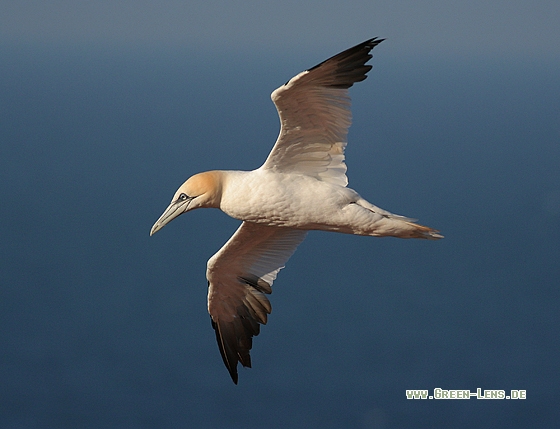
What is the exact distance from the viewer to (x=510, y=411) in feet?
381

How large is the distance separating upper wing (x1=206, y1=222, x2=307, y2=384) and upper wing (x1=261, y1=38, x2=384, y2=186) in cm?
138

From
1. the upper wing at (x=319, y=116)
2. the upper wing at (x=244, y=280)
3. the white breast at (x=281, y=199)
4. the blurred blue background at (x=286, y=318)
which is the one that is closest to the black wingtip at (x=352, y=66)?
the upper wing at (x=319, y=116)

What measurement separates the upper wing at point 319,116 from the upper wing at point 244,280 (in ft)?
4.52

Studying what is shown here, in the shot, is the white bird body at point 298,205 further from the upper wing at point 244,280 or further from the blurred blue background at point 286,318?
the blurred blue background at point 286,318

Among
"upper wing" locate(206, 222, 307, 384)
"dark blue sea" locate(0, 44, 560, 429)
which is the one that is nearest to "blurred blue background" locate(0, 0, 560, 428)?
"dark blue sea" locate(0, 44, 560, 429)

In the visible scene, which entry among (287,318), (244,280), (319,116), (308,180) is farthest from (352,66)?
(287,318)

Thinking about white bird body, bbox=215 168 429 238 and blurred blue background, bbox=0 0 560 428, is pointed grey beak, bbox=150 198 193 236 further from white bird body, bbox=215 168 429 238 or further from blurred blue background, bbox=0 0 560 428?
blurred blue background, bbox=0 0 560 428

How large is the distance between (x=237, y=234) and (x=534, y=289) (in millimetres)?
134578

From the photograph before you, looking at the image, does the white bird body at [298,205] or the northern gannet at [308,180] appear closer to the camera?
the northern gannet at [308,180]

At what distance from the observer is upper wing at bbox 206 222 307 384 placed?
10547mm

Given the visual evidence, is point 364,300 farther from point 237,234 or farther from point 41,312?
point 237,234

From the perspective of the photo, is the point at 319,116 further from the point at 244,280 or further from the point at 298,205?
the point at 244,280

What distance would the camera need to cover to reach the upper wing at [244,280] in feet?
34.6

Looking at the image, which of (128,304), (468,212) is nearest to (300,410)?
(128,304)
